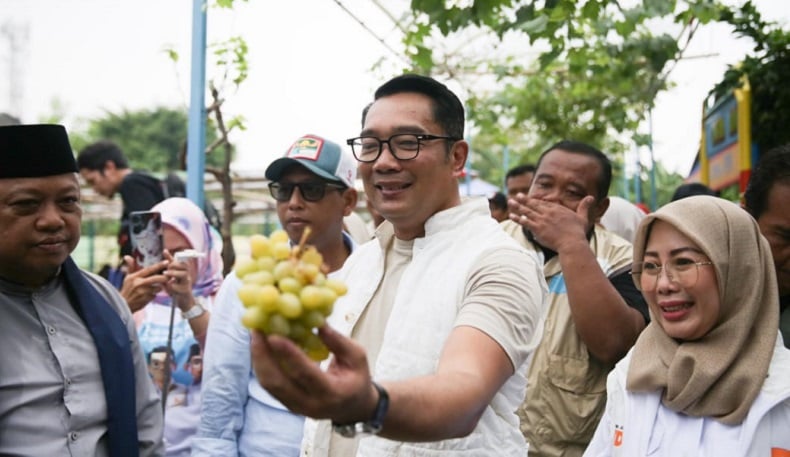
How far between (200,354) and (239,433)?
0.78 m

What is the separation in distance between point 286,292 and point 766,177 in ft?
8.10

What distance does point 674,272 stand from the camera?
2748mm

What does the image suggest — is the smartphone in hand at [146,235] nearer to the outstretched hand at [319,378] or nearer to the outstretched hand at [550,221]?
the outstretched hand at [550,221]

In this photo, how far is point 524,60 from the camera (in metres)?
13.0

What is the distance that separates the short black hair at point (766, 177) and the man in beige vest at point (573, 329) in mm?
571

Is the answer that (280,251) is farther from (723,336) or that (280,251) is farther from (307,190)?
(307,190)

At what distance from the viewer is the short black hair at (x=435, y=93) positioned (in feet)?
7.77

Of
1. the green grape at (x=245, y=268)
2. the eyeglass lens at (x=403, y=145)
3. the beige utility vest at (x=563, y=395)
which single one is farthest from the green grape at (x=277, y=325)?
the beige utility vest at (x=563, y=395)

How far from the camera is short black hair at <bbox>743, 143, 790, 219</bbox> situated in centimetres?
319

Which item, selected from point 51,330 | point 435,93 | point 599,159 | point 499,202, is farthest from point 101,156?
point 435,93

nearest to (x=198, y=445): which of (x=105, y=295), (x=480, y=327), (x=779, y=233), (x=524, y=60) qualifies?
(x=105, y=295)

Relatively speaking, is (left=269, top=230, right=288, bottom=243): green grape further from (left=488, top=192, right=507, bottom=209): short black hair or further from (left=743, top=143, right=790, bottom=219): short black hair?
(left=488, top=192, right=507, bottom=209): short black hair

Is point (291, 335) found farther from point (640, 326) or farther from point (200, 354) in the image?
point (200, 354)

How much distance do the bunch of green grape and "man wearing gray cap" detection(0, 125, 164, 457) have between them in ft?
5.02
